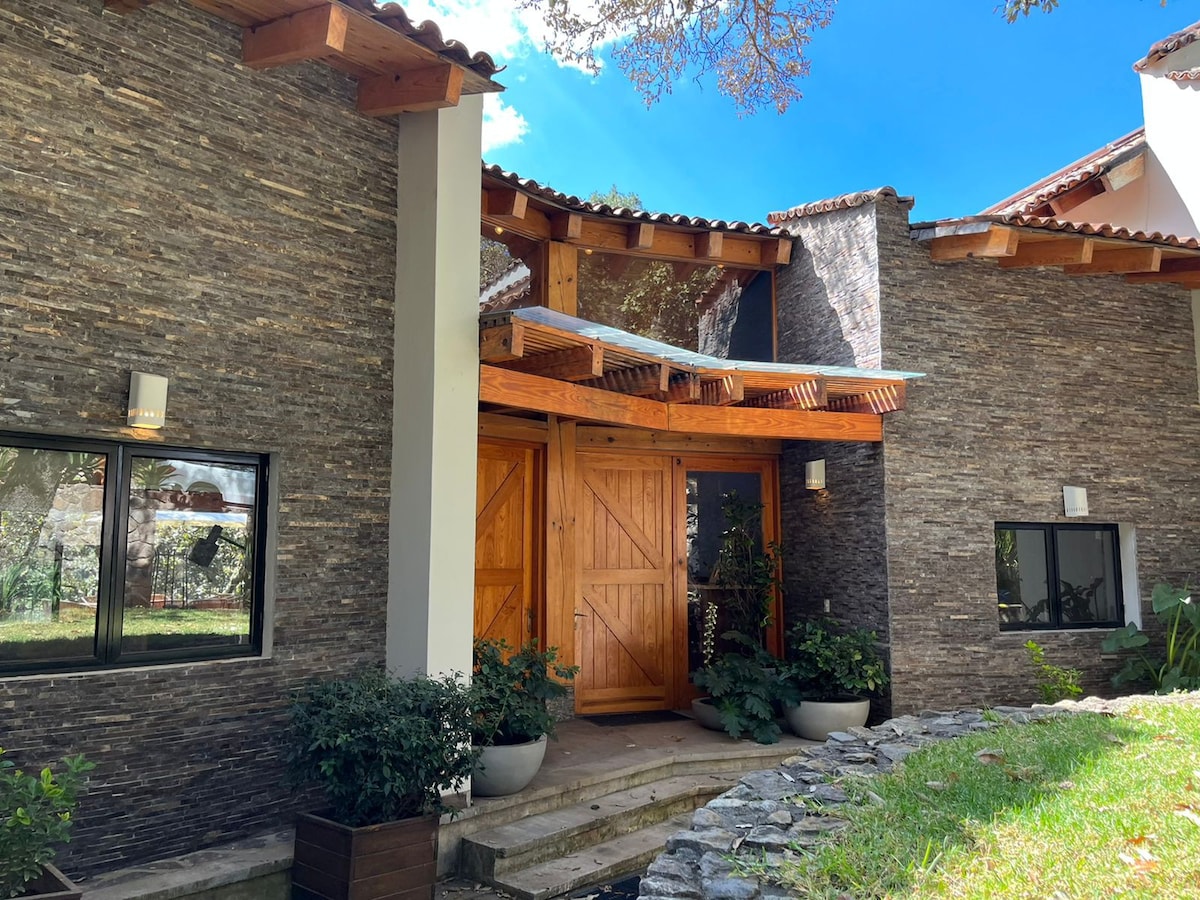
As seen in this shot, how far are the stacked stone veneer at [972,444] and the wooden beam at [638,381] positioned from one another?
2.61 m

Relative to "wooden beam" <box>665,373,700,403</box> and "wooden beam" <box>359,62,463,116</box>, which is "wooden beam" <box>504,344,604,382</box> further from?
"wooden beam" <box>359,62,463,116</box>

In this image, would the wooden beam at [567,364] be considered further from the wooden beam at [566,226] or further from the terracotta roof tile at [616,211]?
the wooden beam at [566,226]

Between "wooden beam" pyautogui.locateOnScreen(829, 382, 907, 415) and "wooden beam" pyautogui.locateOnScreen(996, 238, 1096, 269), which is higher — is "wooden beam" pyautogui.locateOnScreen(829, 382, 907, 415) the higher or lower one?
the lower one

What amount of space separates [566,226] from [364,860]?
5808 millimetres

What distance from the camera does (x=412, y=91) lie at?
19.1 feet

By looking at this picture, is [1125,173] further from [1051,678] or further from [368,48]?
[368,48]

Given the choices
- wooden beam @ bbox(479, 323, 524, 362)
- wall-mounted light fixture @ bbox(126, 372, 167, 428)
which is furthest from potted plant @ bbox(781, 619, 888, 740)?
wall-mounted light fixture @ bbox(126, 372, 167, 428)

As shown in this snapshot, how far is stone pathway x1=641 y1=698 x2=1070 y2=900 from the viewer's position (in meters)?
3.41

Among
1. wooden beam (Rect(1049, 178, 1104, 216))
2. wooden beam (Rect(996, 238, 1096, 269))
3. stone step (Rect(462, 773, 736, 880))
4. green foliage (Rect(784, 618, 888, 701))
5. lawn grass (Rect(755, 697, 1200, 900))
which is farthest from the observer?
wooden beam (Rect(1049, 178, 1104, 216))

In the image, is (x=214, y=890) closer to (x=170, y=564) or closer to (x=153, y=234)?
(x=170, y=564)

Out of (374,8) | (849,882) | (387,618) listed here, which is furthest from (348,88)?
(849,882)

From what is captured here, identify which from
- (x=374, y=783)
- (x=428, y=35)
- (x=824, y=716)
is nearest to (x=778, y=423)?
(x=824, y=716)

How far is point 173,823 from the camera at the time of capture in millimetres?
4980

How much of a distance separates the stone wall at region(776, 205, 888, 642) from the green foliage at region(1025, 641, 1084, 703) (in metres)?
1.58
